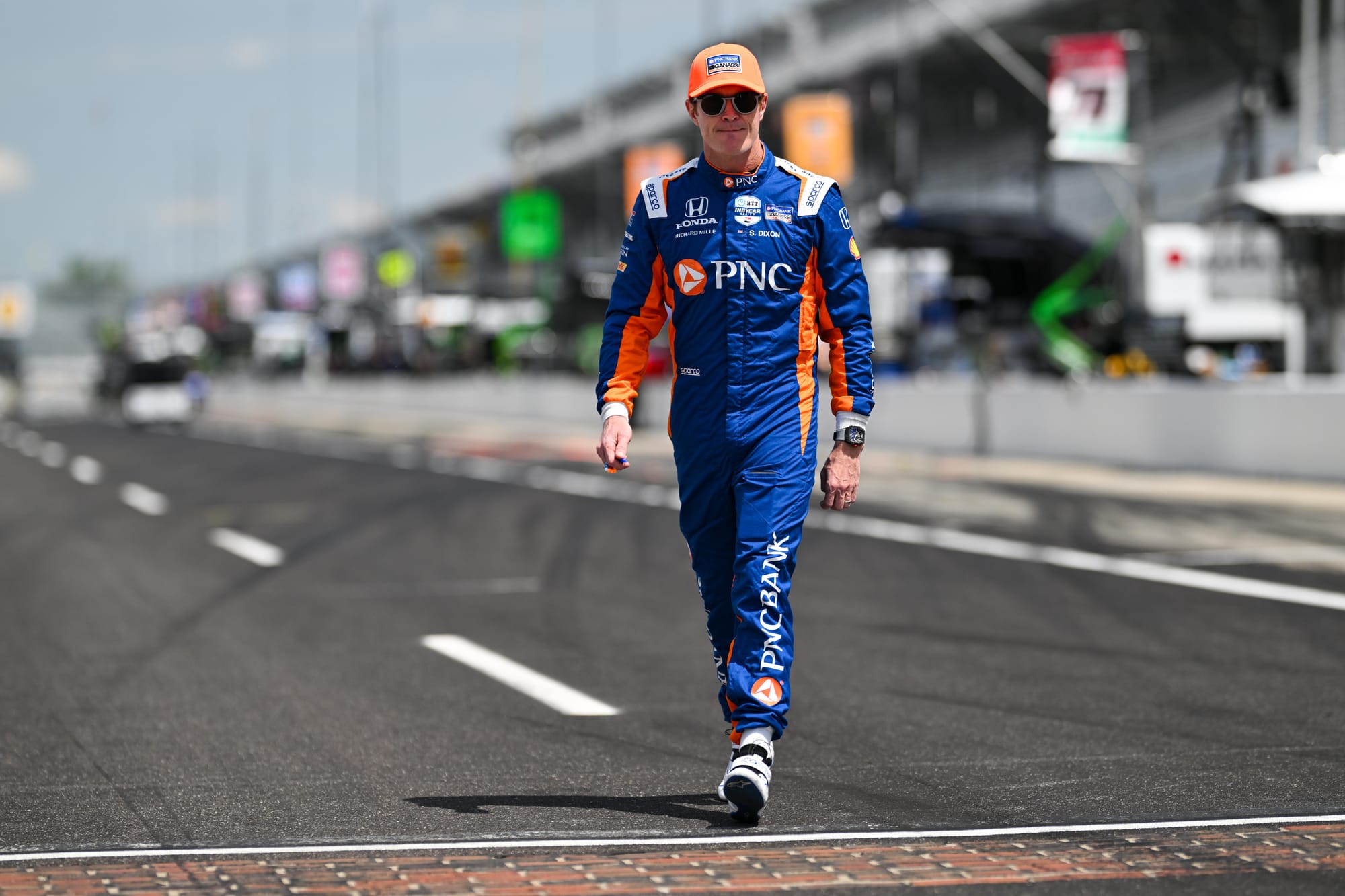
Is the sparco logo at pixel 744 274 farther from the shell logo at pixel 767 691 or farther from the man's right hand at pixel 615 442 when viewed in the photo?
the shell logo at pixel 767 691

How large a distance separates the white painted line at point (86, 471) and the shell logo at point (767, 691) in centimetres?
1908

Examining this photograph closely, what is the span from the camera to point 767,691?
5.46 m

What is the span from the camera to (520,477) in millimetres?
22562

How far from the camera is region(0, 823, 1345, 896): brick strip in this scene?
4566 millimetres

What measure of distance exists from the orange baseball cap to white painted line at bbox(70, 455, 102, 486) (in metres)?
19.1

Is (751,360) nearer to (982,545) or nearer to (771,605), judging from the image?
(771,605)

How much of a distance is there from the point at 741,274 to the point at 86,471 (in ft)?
73.5

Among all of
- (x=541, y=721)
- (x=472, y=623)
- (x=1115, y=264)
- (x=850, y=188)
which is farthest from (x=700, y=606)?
(x=850, y=188)

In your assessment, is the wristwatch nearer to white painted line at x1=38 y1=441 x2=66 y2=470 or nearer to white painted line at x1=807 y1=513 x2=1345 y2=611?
white painted line at x1=807 y1=513 x2=1345 y2=611

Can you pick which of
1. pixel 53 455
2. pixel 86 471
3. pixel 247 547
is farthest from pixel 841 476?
pixel 53 455

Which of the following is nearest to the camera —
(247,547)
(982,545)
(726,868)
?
(726,868)

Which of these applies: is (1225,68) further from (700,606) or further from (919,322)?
(700,606)

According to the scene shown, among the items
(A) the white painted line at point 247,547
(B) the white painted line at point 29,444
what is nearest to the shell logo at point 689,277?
(A) the white painted line at point 247,547

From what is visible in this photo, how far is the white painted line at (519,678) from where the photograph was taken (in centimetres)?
738
